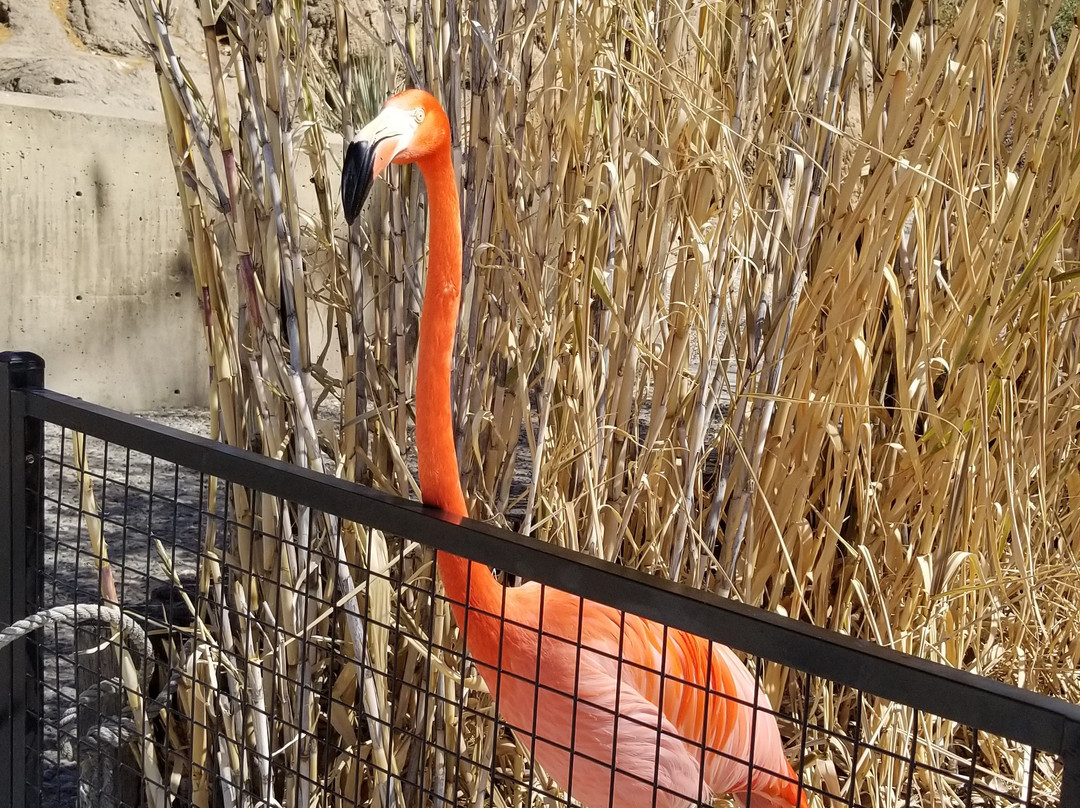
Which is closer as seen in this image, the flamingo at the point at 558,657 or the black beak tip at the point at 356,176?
the black beak tip at the point at 356,176

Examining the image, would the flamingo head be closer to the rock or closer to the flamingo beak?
the flamingo beak

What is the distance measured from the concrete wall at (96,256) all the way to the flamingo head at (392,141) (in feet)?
10.1

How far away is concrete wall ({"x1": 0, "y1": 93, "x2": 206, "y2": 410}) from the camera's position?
3574 mm

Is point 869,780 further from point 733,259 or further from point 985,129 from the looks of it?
point 985,129

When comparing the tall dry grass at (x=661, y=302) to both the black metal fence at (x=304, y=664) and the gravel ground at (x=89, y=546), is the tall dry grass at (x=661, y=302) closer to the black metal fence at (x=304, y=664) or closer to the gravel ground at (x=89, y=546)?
the black metal fence at (x=304, y=664)

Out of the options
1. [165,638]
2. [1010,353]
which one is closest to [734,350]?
[1010,353]

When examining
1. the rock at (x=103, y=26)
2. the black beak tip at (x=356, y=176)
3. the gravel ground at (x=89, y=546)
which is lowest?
the gravel ground at (x=89, y=546)

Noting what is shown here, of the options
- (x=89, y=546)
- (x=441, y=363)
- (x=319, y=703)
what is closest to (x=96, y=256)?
(x=89, y=546)

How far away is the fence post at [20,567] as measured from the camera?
104 centimetres

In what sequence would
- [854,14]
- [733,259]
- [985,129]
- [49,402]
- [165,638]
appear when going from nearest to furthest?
[49,402]
[854,14]
[733,259]
[985,129]
[165,638]

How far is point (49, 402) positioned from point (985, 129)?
118cm

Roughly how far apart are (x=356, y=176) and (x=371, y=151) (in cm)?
4

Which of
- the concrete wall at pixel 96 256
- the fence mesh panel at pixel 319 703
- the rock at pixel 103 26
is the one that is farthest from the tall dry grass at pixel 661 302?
the rock at pixel 103 26

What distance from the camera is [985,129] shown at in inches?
54.5
